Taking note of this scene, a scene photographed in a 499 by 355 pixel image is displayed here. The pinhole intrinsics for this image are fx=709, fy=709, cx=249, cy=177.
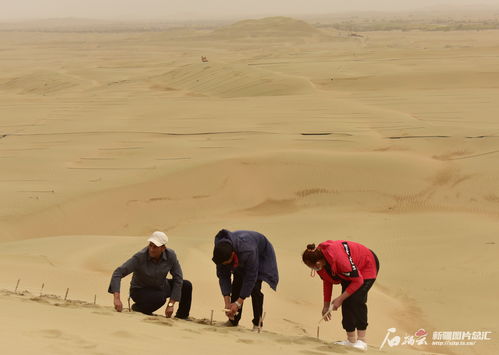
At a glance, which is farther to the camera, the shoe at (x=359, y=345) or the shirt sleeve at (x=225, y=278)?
the shirt sleeve at (x=225, y=278)

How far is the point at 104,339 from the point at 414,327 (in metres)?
3.65

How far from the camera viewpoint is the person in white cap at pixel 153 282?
5.27 metres

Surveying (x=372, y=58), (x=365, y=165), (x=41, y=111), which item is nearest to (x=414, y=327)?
(x=365, y=165)

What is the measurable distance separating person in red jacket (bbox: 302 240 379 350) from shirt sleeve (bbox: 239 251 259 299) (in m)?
0.49

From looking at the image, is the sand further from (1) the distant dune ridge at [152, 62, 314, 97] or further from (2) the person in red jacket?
(2) the person in red jacket

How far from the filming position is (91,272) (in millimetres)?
7430

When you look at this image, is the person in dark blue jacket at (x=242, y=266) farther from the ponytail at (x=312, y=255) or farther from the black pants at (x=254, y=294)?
the ponytail at (x=312, y=255)

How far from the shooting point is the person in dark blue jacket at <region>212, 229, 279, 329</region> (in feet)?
16.1

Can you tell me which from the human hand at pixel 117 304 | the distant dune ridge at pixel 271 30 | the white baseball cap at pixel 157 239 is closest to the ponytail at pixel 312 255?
the white baseball cap at pixel 157 239

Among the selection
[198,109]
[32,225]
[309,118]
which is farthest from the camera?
[198,109]

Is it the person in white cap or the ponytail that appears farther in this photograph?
the person in white cap

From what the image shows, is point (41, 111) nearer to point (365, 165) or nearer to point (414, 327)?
point (365, 165)

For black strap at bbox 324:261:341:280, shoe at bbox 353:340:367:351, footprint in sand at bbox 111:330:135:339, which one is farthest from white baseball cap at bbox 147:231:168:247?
shoe at bbox 353:340:367:351

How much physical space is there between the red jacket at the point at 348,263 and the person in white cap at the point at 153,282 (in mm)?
1204
